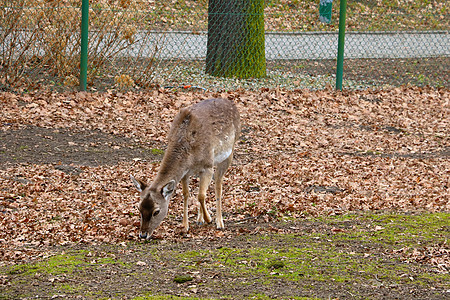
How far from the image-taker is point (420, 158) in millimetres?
9828

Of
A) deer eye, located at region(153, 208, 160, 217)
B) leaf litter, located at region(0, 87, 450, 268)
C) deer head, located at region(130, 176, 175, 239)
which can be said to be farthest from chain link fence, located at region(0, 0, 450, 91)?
deer eye, located at region(153, 208, 160, 217)

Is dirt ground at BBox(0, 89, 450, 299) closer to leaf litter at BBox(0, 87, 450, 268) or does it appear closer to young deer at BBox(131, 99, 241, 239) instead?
leaf litter at BBox(0, 87, 450, 268)

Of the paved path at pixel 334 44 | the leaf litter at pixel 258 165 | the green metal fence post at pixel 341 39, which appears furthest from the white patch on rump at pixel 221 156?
the paved path at pixel 334 44

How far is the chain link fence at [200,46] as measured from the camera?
11.9 metres

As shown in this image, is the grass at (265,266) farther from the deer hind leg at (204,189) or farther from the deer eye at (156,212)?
the deer hind leg at (204,189)

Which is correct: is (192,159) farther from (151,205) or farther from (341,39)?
(341,39)

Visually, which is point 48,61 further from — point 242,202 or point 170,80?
point 242,202

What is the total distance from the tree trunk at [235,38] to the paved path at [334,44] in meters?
1.94

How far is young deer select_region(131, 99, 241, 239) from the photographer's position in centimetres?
619

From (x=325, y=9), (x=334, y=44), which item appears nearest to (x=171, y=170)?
(x=325, y=9)

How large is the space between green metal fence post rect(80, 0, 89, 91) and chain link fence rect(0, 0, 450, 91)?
33cm

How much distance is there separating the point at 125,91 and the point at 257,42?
3241mm

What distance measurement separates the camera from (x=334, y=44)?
728 inches

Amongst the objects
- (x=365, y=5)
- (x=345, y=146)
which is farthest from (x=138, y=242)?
(x=365, y=5)
